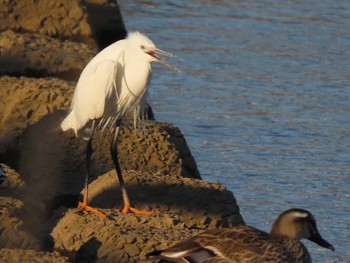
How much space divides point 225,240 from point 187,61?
9727mm

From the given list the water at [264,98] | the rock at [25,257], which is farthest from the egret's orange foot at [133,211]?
the water at [264,98]

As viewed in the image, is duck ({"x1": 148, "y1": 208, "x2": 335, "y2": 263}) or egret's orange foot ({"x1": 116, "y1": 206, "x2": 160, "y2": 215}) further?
egret's orange foot ({"x1": 116, "y1": 206, "x2": 160, "y2": 215})

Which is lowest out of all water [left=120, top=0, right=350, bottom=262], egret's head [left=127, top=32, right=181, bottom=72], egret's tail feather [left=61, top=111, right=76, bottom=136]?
water [left=120, top=0, right=350, bottom=262]

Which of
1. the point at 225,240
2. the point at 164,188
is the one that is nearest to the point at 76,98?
the point at 164,188

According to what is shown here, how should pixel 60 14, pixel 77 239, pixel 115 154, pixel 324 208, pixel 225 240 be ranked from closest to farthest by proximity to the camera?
pixel 225 240 → pixel 77 239 → pixel 115 154 → pixel 324 208 → pixel 60 14

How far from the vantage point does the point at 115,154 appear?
8.04 m

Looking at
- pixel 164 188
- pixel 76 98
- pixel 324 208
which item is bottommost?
pixel 324 208

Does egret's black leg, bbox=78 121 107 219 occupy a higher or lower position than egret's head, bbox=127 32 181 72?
lower

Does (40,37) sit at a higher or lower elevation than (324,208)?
higher

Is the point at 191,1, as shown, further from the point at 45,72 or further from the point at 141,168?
the point at 141,168

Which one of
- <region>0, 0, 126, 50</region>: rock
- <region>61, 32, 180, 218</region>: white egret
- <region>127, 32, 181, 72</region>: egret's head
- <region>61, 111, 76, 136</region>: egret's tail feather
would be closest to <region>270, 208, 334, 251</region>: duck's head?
<region>61, 32, 180, 218</region>: white egret

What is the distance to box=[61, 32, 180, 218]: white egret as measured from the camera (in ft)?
25.7

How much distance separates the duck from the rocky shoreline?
0.48 m

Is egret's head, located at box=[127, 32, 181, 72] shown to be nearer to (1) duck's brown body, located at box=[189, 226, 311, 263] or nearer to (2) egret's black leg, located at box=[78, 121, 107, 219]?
(2) egret's black leg, located at box=[78, 121, 107, 219]
